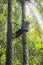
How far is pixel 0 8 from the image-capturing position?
61.7 ft

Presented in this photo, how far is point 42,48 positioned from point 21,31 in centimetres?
1191

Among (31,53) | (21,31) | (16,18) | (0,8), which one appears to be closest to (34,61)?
(31,53)

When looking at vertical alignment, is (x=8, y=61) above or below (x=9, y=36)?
below

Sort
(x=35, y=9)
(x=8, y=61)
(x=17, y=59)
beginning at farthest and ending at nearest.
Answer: (x=17, y=59)
(x=35, y=9)
(x=8, y=61)

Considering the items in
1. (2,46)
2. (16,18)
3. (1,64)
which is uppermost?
(16,18)

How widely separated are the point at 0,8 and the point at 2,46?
3407mm

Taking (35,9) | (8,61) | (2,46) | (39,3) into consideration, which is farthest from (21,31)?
(2,46)

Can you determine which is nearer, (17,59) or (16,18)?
(16,18)

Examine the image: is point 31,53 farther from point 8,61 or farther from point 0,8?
point 8,61

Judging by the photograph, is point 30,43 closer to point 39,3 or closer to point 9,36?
point 39,3

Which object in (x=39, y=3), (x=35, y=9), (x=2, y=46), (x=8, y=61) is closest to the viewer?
(x=8, y=61)

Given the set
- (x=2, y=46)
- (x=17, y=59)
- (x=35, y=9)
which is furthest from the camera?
(x=17, y=59)

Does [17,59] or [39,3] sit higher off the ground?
[39,3]

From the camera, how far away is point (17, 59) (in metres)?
22.5
